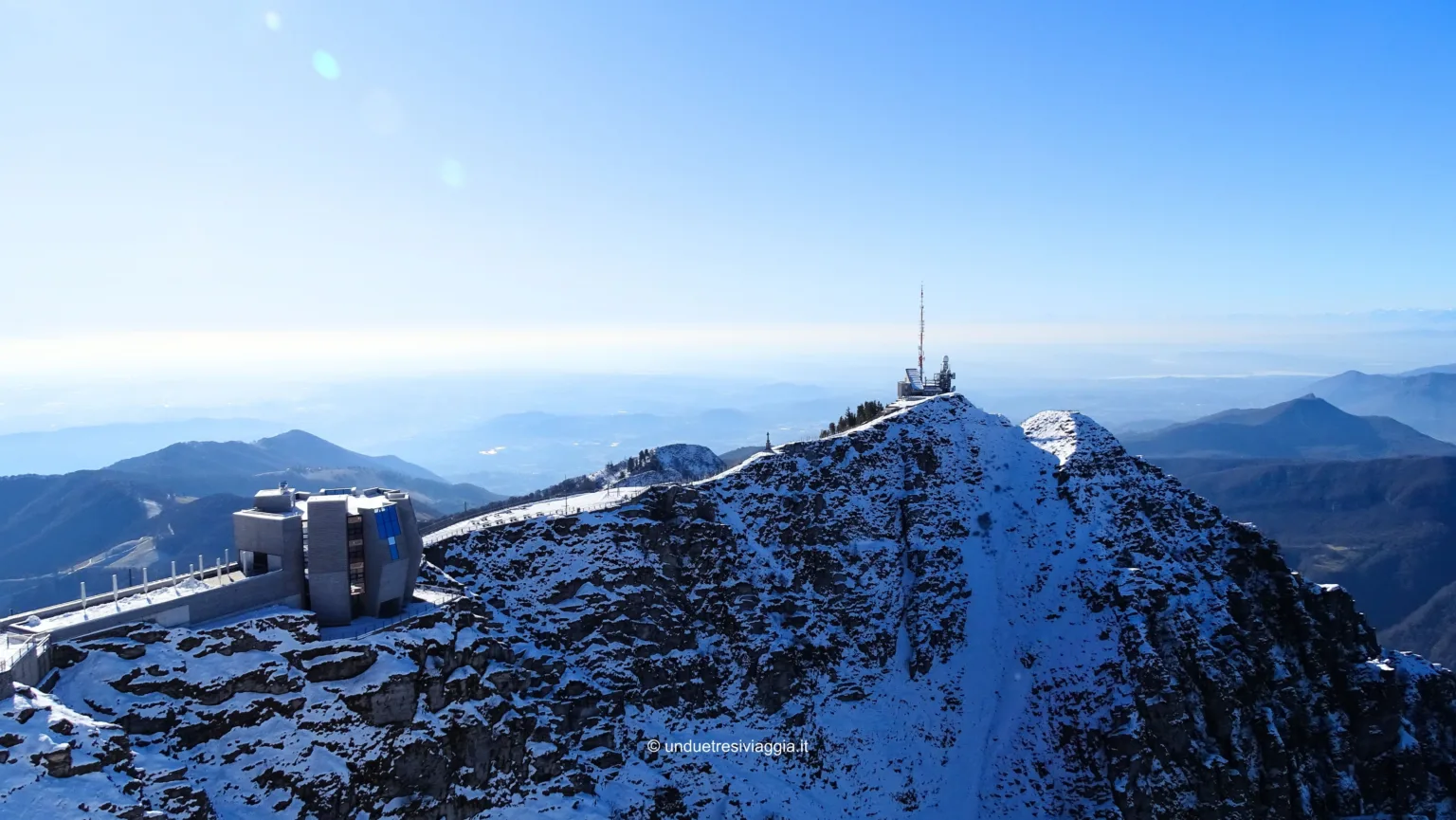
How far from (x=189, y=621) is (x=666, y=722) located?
29.3 m

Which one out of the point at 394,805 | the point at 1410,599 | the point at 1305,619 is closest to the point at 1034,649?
the point at 1305,619

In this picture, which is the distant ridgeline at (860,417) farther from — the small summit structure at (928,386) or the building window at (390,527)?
the building window at (390,527)

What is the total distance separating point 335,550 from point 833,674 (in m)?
36.8

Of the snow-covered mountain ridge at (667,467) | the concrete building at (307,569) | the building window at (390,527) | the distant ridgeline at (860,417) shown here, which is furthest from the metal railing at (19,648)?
the distant ridgeline at (860,417)

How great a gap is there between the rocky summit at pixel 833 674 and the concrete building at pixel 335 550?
11.5 feet

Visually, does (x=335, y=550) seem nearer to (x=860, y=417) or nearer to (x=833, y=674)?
(x=833, y=674)

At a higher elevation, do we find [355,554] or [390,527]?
[390,527]

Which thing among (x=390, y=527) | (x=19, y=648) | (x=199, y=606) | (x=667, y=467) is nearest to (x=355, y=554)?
(x=390, y=527)

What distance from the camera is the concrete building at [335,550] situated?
43.4 meters

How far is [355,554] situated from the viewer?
44562 mm

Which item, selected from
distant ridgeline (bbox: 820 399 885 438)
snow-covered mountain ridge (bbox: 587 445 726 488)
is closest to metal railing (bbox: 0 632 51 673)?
snow-covered mountain ridge (bbox: 587 445 726 488)

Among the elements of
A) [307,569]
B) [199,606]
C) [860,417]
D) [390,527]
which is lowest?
[199,606]

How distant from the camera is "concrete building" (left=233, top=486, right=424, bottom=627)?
142 feet

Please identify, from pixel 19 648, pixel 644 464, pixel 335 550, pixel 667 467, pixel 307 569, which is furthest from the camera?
pixel 644 464
